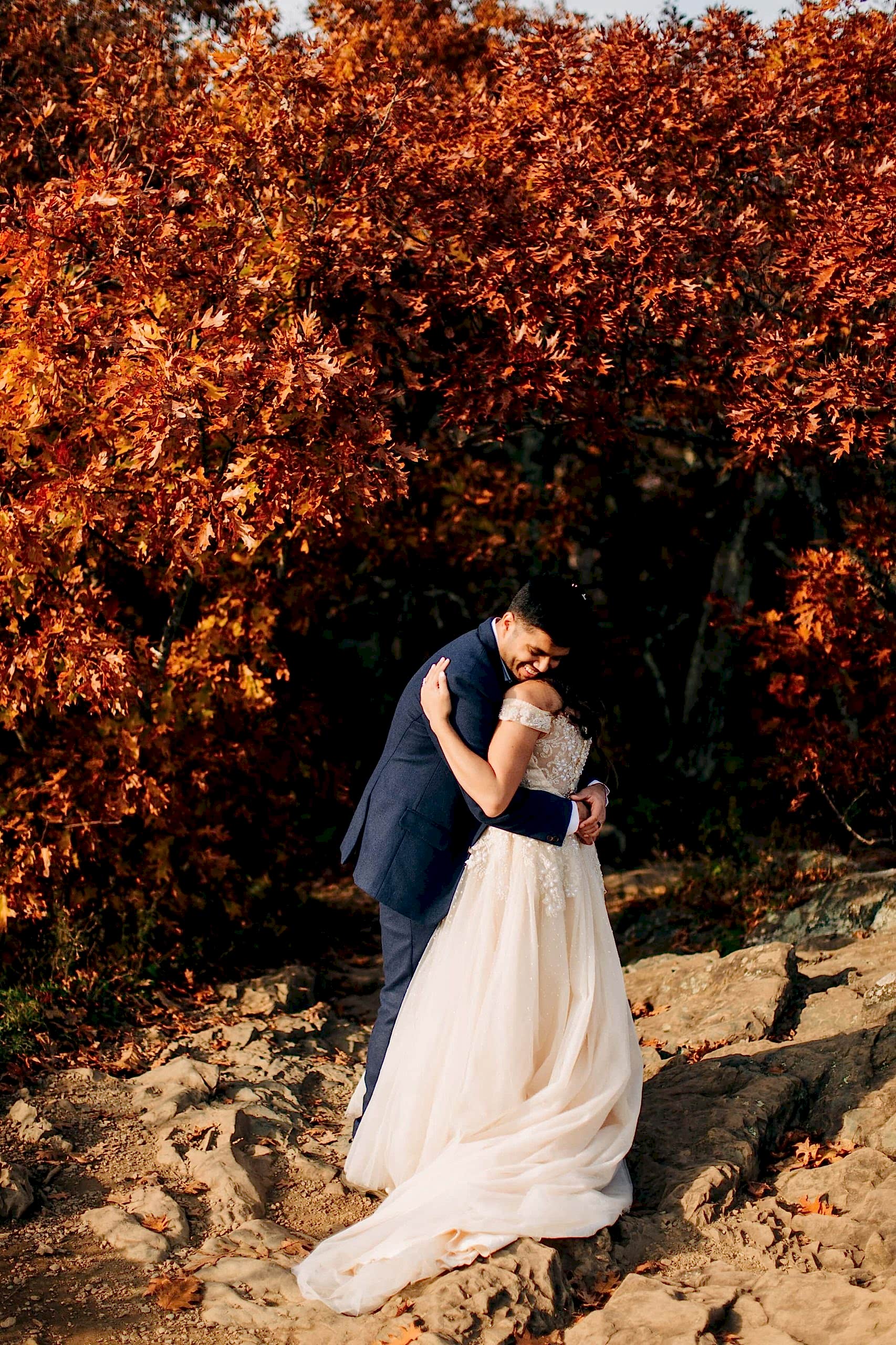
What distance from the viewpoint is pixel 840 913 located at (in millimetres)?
6641

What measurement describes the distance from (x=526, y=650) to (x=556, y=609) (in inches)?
6.7

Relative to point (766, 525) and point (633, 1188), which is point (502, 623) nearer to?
point (633, 1188)

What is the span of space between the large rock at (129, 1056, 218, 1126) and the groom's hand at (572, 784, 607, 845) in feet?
7.14

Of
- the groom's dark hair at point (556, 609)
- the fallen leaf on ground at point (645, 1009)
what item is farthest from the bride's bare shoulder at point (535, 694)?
the fallen leaf on ground at point (645, 1009)

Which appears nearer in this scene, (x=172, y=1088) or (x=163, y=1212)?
(x=163, y=1212)

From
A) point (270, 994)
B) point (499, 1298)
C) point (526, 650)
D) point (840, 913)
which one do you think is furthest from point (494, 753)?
point (840, 913)

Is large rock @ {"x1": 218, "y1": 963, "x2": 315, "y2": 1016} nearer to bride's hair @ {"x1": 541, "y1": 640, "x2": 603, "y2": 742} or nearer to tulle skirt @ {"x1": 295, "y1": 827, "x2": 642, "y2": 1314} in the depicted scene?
tulle skirt @ {"x1": 295, "y1": 827, "x2": 642, "y2": 1314}

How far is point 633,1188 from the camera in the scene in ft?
12.7

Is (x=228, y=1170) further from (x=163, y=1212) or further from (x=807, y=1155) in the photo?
(x=807, y=1155)

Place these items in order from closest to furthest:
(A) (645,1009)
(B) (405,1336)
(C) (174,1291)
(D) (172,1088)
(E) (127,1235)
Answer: (B) (405,1336) < (C) (174,1291) < (E) (127,1235) < (D) (172,1088) < (A) (645,1009)

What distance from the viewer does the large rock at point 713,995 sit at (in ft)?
16.4

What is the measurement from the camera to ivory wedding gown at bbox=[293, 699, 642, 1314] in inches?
137

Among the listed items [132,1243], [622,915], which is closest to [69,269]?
[132,1243]

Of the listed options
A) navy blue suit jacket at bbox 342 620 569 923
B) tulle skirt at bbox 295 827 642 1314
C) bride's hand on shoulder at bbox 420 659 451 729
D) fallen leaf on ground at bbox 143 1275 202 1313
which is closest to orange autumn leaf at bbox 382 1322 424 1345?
tulle skirt at bbox 295 827 642 1314
